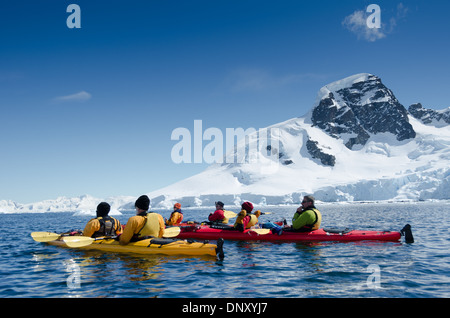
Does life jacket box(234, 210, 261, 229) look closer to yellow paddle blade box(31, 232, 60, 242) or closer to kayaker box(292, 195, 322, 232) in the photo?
kayaker box(292, 195, 322, 232)

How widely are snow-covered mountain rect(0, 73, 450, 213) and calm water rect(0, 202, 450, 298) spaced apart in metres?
96.4

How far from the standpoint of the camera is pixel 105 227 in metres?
13.0

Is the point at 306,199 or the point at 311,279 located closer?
the point at 311,279

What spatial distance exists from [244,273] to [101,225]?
6198 mm

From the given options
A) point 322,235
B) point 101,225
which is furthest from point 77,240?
point 322,235

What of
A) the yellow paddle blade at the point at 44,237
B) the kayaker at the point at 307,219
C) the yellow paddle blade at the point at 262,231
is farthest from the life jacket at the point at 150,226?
the kayaker at the point at 307,219

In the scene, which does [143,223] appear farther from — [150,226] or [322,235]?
[322,235]

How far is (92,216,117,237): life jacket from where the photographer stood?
42.2 ft

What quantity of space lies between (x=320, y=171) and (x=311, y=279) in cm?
16183

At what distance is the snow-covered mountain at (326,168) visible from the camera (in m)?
107

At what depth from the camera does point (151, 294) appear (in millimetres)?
7340

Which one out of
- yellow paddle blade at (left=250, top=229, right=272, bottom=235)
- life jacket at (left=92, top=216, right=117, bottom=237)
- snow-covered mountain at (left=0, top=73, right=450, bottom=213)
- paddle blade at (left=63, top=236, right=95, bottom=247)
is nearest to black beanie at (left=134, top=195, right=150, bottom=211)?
paddle blade at (left=63, top=236, right=95, bottom=247)
